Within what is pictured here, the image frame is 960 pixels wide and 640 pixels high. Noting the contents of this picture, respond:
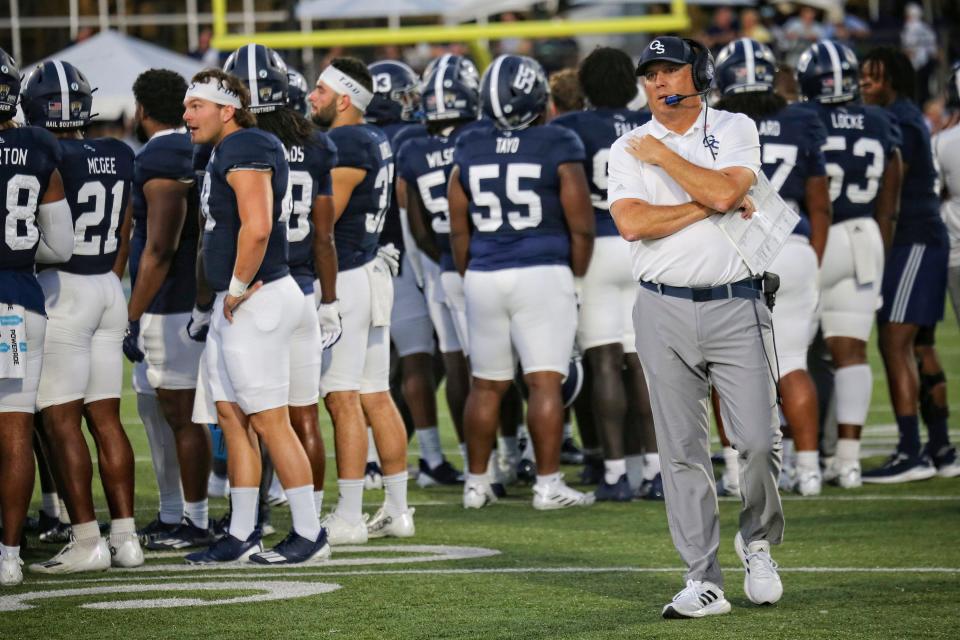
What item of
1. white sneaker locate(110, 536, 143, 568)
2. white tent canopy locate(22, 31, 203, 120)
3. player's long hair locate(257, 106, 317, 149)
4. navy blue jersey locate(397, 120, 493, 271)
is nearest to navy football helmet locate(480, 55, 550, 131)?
navy blue jersey locate(397, 120, 493, 271)

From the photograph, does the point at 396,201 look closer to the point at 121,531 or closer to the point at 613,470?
the point at 613,470

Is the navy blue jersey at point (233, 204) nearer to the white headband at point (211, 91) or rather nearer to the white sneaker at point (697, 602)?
the white headband at point (211, 91)

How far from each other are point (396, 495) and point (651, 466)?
5.68 feet

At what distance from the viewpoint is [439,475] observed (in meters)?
9.80

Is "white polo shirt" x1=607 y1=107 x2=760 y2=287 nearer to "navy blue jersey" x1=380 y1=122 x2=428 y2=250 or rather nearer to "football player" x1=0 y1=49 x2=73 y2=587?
"football player" x1=0 y1=49 x2=73 y2=587

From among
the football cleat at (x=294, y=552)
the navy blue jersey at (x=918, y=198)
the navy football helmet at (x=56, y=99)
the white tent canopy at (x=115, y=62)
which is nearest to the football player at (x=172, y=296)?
the navy football helmet at (x=56, y=99)

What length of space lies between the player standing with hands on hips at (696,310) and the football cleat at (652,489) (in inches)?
115

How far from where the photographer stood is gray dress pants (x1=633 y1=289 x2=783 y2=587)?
19.2 feet

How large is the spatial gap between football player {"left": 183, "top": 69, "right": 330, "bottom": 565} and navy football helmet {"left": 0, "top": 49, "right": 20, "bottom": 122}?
688 millimetres

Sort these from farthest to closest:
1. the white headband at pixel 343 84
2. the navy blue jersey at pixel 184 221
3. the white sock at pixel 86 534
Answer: the white headband at pixel 343 84, the navy blue jersey at pixel 184 221, the white sock at pixel 86 534

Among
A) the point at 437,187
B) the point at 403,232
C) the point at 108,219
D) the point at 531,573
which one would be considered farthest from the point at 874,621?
the point at 403,232

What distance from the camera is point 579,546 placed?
750 centimetres

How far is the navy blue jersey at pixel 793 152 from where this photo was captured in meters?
8.55

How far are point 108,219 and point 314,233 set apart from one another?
90cm
